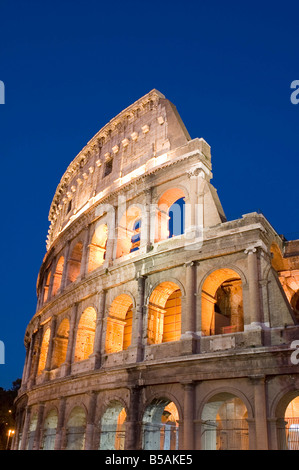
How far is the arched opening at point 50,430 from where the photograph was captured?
1889cm

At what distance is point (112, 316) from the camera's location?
1786 centimetres

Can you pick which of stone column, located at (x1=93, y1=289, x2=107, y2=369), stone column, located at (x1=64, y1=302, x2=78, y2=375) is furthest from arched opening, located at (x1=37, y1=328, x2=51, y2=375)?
stone column, located at (x1=93, y1=289, x2=107, y2=369)

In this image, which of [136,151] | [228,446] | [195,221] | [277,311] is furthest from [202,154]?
[228,446]

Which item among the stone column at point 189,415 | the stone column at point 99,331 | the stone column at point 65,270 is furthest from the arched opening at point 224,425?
the stone column at point 65,270

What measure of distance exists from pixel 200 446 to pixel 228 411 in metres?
4.44

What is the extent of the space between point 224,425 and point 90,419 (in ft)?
16.6

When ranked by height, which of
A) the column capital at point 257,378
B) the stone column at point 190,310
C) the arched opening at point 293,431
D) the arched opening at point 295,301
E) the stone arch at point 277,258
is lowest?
the arched opening at point 293,431

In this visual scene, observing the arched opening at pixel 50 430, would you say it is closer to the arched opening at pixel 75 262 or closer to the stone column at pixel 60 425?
the stone column at pixel 60 425

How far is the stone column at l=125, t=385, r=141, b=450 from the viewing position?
1447cm

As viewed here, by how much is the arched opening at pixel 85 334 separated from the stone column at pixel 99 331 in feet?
4.70

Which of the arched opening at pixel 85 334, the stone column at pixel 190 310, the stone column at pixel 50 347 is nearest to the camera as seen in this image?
the stone column at pixel 190 310

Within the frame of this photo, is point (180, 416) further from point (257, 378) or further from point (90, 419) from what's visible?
point (90, 419)
